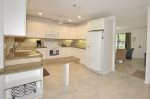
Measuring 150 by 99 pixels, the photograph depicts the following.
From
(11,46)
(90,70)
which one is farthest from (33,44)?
(90,70)

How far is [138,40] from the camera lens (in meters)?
8.29

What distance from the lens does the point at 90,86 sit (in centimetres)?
298

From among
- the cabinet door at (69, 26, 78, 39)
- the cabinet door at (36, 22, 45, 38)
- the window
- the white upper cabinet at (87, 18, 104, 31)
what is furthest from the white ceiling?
the window

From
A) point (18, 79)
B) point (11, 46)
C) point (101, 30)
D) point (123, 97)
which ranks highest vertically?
point (101, 30)

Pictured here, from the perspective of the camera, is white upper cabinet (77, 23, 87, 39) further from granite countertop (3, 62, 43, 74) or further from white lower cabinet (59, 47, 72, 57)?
granite countertop (3, 62, 43, 74)

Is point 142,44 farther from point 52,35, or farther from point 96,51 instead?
point 52,35

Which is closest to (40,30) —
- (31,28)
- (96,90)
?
(31,28)

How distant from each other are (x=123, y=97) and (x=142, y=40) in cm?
718

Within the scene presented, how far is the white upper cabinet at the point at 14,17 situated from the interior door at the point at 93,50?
2.86 meters

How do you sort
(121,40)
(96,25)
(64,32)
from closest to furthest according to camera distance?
(96,25)
(64,32)
(121,40)

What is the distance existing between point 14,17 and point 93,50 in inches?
125

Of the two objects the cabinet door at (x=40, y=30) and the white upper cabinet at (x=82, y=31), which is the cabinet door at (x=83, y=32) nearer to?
the white upper cabinet at (x=82, y=31)

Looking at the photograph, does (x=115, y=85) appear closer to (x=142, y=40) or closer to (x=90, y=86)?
(x=90, y=86)

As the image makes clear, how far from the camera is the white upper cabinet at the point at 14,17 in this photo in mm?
1755
